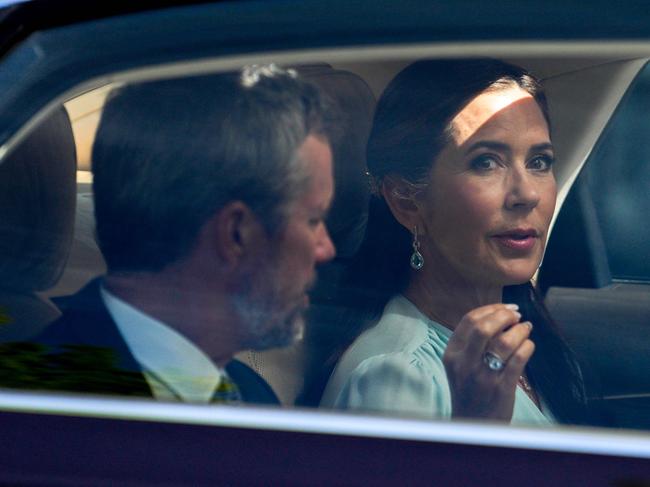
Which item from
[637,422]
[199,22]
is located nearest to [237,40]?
[199,22]

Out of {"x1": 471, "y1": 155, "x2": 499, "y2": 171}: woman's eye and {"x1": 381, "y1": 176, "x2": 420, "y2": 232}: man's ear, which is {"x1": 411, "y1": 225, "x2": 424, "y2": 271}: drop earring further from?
{"x1": 471, "y1": 155, "x2": 499, "y2": 171}: woman's eye

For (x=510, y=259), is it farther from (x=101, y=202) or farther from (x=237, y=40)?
(x=101, y=202)

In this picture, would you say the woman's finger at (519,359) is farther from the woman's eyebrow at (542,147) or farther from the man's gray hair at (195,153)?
the man's gray hair at (195,153)

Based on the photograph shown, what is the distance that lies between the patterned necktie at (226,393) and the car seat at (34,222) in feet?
1.16

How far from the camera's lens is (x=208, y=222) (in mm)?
1941

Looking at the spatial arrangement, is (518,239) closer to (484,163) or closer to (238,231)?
(484,163)

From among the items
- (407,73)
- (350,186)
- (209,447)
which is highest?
(407,73)

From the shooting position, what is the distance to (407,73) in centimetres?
191

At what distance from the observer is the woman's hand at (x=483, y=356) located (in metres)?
1.90

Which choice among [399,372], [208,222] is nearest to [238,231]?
[208,222]

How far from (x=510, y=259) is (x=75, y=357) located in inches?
32.5

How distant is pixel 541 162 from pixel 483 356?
0.37 m

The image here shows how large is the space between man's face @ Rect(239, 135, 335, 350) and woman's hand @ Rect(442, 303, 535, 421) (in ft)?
0.92

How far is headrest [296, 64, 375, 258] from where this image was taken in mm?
1903
